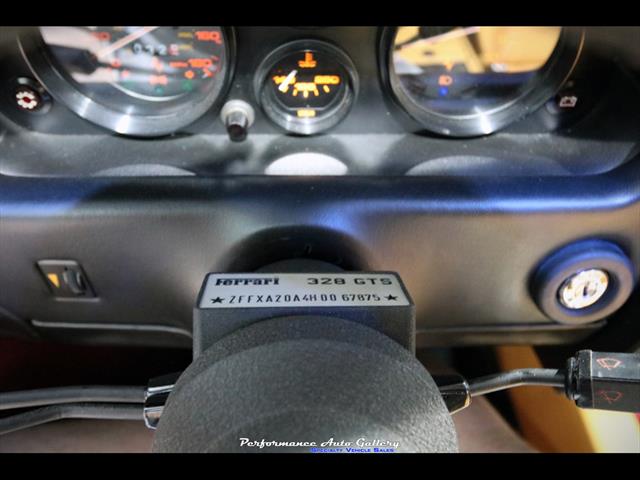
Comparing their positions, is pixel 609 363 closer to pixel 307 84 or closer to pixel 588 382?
pixel 588 382

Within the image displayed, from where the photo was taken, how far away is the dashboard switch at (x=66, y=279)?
0.99 meters

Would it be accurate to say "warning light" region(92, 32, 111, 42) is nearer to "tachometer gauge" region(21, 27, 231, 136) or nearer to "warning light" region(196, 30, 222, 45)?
"tachometer gauge" region(21, 27, 231, 136)

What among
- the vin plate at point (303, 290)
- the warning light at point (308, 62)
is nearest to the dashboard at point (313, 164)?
the warning light at point (308, 62)

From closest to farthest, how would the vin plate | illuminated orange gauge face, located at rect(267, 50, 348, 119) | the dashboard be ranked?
the vin plate, the dashboard, illuminated orange gauge face, located at rect(267, 50, 348, 119)

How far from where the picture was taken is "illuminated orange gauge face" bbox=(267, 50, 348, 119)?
106 cm

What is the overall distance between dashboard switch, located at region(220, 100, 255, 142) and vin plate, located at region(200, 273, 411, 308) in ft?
1.25

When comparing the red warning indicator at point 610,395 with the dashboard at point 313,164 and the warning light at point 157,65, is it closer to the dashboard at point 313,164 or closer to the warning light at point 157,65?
the dashboard at point 313,164

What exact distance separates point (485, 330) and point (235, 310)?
62 centimetres

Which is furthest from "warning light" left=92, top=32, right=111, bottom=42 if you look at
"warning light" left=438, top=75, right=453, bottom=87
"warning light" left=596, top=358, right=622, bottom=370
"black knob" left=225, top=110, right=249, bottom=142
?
"warning light" left=596, top=358, right=622, bottom=370

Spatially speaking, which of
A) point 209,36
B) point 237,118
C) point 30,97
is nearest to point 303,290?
point 237,118

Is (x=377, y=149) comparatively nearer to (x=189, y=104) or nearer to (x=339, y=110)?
(x=339, y=110)

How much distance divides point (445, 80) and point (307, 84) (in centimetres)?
26

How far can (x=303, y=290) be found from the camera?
0.69 metres

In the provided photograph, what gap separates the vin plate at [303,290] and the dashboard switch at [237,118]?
38cm
